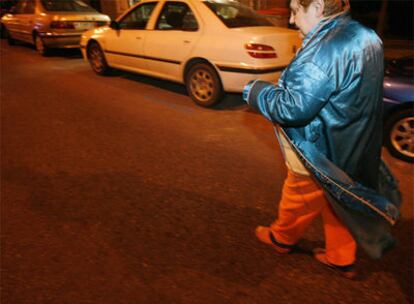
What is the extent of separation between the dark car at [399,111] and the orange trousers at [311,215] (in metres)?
2.07

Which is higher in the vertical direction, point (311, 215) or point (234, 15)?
point (234, 15)

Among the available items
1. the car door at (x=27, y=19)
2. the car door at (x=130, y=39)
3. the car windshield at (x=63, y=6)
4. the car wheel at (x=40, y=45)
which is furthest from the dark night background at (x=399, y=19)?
the car door at (x=27, y=19)

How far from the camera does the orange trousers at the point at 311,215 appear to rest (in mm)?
2006

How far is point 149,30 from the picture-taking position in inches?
243

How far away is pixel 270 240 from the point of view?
97.7 inches

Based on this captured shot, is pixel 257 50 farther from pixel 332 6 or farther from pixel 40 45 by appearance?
pixel 40 45

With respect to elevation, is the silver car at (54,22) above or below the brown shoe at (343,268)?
above

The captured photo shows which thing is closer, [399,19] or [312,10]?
[312,10]

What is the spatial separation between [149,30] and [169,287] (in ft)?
16.5

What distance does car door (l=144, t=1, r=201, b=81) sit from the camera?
554cm

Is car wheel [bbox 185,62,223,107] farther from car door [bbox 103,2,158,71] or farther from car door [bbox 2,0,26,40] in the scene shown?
car door [bbox 2,0,26,40]

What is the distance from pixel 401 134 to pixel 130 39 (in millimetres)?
4879

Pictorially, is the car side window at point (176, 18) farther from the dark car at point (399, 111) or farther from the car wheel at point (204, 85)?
the dark car at point (399, 111)

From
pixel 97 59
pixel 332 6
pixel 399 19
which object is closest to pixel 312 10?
pixel 332 6
